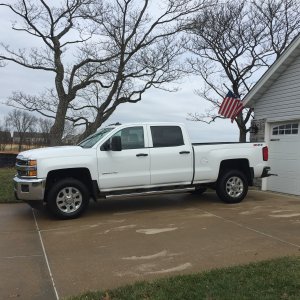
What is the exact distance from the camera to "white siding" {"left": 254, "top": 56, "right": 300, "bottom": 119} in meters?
12.9

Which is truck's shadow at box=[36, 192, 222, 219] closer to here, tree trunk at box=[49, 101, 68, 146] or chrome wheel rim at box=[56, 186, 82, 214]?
chrome wheel rim at box=[56, 186, 82, 214]

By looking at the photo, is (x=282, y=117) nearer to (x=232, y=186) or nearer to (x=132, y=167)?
(x=232, y=186)

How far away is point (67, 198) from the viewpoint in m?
9.20

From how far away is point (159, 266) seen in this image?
595 centimetres

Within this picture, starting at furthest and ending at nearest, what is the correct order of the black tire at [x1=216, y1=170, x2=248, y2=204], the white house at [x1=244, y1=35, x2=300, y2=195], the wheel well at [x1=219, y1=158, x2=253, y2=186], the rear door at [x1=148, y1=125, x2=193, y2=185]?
1. the white house at [x1=244, y1=35, x2=300, y2=195]
2. the wheel well at [x1=219, y1=158, x2=253, y2=186]
3. the black tire at [x1=216, y1=170, x2=248, y2=204]
4. the rear door at [x1=148, y1=125, x2=193, y2=185]

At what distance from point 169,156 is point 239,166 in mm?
2128

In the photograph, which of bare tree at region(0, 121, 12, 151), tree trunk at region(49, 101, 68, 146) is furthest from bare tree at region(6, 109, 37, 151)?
tree trunk at region(49, 101, 68, 146)

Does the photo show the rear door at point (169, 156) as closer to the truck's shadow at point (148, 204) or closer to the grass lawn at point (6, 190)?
the truck's shadow at point (148, 204)

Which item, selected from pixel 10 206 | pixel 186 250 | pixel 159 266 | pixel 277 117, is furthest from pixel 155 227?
pixel 277 117

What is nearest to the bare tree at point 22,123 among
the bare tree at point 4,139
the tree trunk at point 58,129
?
the bare tree at point 4,139

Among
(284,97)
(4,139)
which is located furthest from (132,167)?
(4,139)

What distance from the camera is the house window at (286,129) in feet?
42.8

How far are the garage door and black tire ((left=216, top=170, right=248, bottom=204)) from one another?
8.20 feet

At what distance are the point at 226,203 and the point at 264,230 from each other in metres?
3.15
